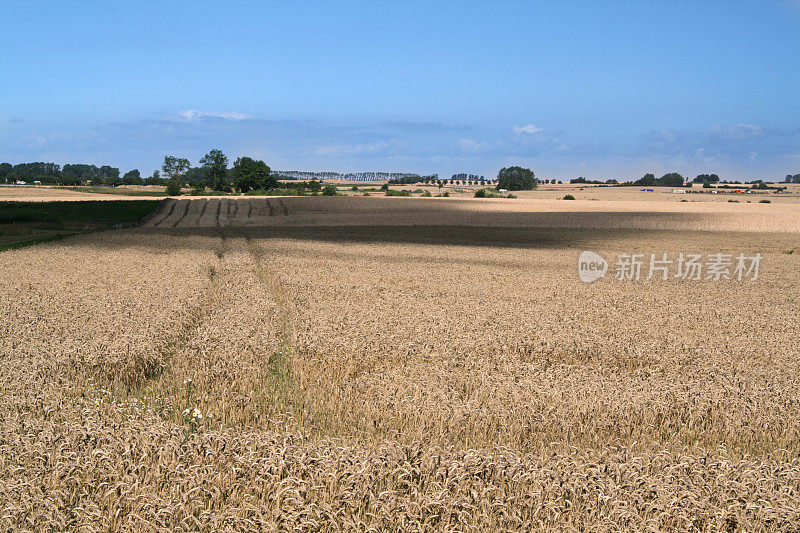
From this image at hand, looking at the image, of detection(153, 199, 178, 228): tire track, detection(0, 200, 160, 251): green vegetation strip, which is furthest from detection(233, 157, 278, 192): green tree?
detection(0, 200, 160, 251): green vegetation strip

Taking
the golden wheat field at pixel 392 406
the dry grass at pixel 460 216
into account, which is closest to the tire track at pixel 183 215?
the dry grass at pixel 460 216

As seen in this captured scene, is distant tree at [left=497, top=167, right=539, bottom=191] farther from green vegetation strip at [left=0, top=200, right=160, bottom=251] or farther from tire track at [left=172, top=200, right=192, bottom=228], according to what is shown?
green vegetation strip at [left=0, top=200, right=160, bottom=251]

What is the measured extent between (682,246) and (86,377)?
42.8 m

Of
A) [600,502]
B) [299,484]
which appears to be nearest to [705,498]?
[600,502]

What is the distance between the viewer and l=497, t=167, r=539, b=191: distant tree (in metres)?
182

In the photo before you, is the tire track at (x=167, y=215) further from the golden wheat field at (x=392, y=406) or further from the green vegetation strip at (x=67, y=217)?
the golden wheat field at (x=392, y=406)

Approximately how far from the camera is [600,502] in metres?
6.25

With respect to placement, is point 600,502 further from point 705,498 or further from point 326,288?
point 326,288

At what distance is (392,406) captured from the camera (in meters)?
9.23

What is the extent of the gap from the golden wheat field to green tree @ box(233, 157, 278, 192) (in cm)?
14393

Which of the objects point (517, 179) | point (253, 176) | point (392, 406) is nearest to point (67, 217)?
point (392, 406)

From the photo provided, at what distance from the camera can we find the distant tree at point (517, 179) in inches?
7170

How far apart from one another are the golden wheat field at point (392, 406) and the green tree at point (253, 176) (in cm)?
14393

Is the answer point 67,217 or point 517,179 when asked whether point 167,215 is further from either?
point 517,179
